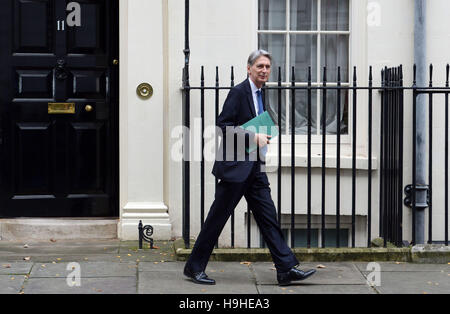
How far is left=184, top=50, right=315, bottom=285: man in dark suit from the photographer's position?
6918mm

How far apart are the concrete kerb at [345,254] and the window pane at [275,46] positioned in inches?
80.4

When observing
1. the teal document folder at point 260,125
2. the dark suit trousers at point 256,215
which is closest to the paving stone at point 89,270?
the dark suit trousers at point 256,215

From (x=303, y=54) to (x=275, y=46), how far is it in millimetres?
294

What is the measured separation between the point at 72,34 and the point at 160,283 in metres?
3.04

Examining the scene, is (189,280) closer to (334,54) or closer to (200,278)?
(200,278)

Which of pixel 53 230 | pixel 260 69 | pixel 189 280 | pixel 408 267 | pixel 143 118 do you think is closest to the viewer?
pixel 260 69

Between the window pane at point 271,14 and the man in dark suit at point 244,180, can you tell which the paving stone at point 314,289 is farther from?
the window pane at point 271,14

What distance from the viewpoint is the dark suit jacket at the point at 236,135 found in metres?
6.91

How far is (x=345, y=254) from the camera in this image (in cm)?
786

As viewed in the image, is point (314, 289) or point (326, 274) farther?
point (326, 274)

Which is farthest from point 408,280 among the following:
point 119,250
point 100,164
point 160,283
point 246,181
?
point 100,164

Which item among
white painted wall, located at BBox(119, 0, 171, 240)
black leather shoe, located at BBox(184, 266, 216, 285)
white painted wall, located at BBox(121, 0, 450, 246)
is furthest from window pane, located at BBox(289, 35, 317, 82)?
black leather shoe, located at BBox(184, 266, 216, 285)

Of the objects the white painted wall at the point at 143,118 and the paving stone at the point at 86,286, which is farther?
the white painted wall at the point at 143,118

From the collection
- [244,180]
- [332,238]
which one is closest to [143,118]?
[244,180]
